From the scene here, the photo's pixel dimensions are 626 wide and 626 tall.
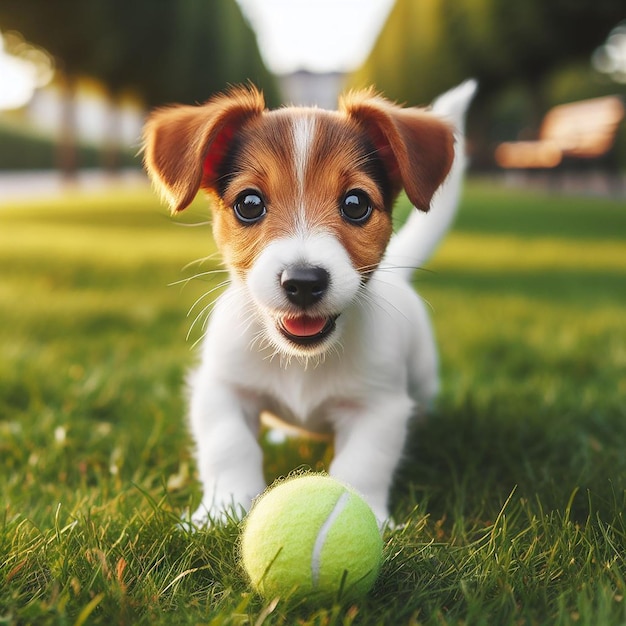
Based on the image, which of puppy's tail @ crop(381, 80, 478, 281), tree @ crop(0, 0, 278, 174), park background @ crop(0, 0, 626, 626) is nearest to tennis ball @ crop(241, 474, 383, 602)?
park background @ crop(0, 0, 626, 626)

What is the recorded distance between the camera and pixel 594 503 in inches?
90.7

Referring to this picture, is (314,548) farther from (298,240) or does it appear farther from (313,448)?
(313,448)

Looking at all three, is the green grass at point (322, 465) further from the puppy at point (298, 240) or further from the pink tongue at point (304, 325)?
the pink tongue at point (304, 325)

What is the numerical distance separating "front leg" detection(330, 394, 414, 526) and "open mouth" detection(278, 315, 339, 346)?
37 cm

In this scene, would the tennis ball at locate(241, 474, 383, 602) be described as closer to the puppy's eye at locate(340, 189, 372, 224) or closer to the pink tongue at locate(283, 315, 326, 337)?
the pink tongue at locate(283, 315, 326, 337)

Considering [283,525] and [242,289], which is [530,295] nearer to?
[242,289]

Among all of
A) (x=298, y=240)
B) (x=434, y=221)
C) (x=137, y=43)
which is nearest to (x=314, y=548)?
(x=298, y=240)

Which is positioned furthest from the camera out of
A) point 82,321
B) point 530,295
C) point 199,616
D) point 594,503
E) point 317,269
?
point 530,295

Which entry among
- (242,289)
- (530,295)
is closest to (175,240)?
(530,295)

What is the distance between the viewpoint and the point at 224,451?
2.36 m

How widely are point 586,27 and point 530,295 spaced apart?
1110 centimetres

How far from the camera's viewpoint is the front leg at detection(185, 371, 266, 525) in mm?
2307

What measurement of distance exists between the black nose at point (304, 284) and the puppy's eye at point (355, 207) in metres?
0.34

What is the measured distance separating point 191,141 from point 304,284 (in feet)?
2.40
